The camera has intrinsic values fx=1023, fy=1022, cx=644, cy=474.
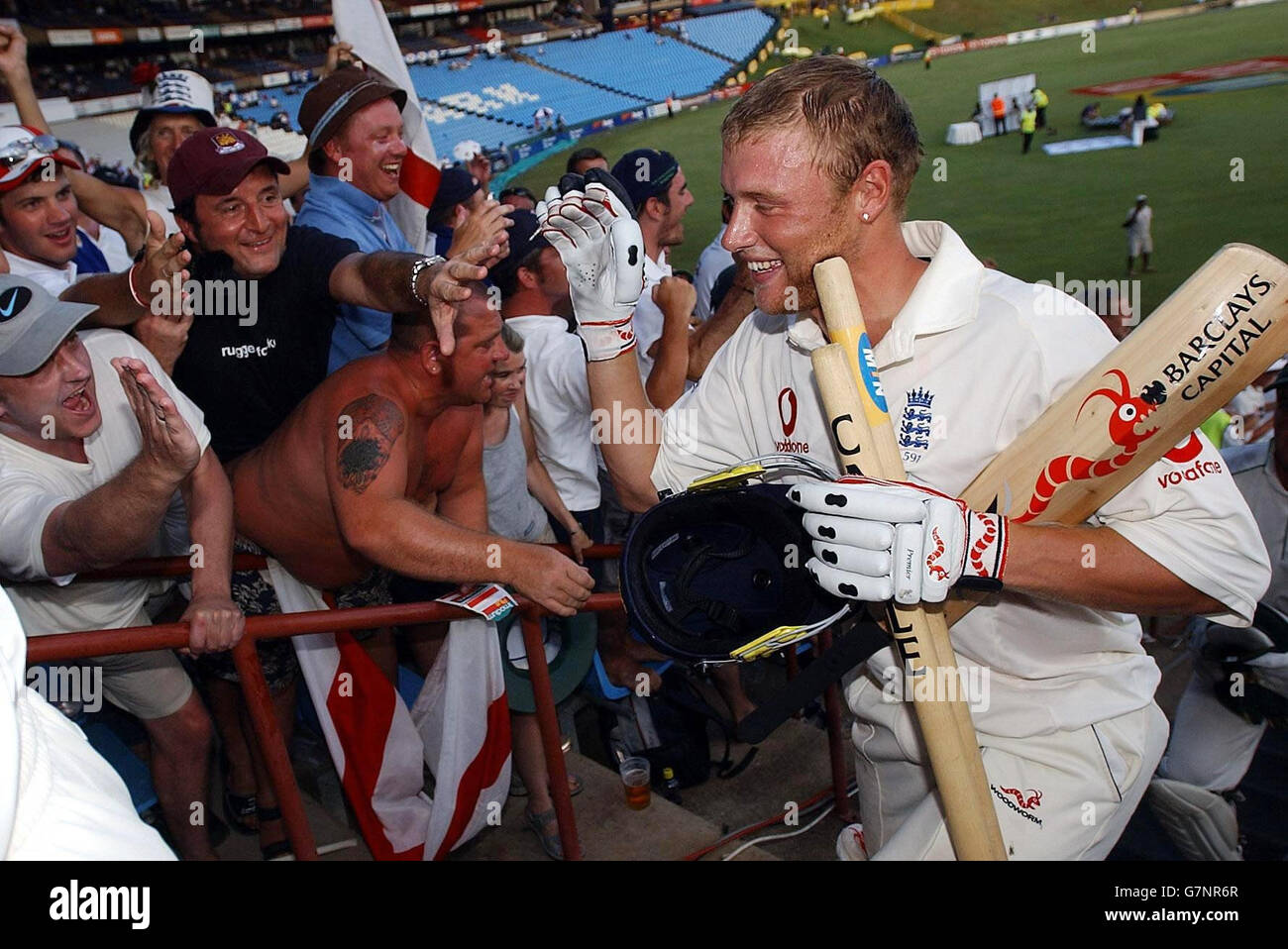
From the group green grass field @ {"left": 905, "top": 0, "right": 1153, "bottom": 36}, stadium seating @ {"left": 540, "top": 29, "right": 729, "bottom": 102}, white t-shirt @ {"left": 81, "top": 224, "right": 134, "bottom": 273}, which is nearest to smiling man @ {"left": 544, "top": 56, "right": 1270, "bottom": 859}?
white t-shirt @ {"left": 81, "top": 224, "right": 134, "bottom": 273}

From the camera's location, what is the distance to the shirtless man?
3.11 metres

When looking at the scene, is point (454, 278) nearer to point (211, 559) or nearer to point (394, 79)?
point (211, 559)

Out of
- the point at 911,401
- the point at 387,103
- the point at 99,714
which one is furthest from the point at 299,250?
the point at 911,401

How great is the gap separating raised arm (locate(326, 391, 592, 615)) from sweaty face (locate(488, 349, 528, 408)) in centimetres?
82

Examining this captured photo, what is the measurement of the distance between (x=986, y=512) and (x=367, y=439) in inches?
73.4

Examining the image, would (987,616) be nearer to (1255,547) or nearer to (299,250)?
(1255,547)

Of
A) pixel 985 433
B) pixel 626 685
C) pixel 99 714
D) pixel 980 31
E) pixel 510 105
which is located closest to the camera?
pixel 985 433

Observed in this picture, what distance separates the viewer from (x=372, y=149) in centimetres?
449

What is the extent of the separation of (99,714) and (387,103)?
2.80m

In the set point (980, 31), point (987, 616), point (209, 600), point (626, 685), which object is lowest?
point (626, 685)

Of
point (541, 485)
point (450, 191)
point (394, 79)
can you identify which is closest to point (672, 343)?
point (541, 485)

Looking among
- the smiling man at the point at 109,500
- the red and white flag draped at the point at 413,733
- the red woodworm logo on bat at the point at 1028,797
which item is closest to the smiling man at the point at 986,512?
the red woodworm logo on bat at the point at 1028,797

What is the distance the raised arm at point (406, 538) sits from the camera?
3.09 meters

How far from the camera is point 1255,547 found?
206 cm
